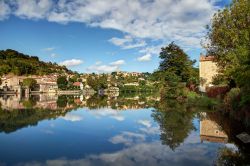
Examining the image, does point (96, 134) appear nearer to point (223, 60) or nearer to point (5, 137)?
point (5, 137)

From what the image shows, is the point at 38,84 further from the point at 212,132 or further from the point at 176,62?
the point at 212,132

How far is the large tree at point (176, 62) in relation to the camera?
5938cm

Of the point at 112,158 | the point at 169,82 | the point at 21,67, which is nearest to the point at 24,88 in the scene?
the point at 21,67

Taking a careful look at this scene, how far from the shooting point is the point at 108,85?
531 feet

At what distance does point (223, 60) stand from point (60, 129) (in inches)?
775

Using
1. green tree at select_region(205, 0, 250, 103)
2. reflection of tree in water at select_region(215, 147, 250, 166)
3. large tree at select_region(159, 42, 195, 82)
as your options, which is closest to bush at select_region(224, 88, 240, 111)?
green tree at select_region(205, 0, 250, 103)

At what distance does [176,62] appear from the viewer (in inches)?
2340

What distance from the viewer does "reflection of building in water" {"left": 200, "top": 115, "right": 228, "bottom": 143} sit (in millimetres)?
17275

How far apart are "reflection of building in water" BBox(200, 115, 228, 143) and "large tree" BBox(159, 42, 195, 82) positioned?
35.7 m

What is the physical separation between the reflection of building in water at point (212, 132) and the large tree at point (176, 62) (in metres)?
35.7

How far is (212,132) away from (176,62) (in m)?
40.7

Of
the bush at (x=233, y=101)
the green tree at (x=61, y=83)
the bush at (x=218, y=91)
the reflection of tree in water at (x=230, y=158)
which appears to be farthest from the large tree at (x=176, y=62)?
the green tree at (x=61, y=83)

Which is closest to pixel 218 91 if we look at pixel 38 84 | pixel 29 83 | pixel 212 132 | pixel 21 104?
pixel 212 132

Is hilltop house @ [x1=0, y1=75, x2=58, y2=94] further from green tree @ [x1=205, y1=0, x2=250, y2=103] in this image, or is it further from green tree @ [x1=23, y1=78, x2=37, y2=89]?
green tree @ [x1=205, y1=0, x2=250, y2=103]
